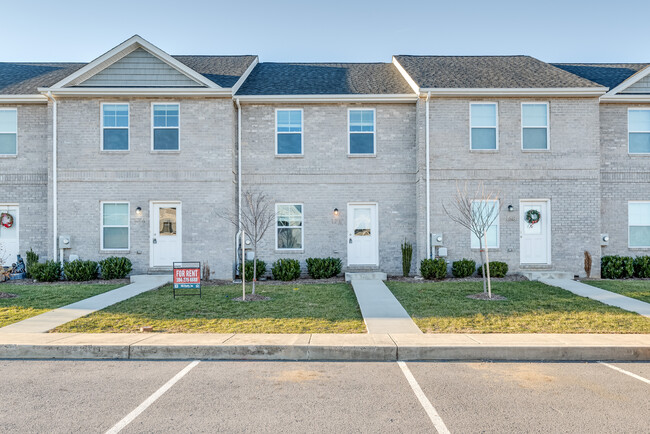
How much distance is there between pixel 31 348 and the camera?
620cm

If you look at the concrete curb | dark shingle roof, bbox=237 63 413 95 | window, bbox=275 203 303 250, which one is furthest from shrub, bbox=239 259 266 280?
the concrete curb

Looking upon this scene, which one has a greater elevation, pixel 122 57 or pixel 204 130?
pixel 122 57

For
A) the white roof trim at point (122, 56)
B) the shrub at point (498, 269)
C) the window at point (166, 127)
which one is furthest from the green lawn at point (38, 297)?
the shrub at point (498, 269)

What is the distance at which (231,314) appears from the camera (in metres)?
8.39

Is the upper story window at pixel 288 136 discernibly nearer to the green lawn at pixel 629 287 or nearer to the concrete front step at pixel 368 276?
the concrete front step at pixel 368 276

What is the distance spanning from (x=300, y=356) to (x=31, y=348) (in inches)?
152

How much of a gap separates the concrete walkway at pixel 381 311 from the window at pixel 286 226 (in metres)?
3.10

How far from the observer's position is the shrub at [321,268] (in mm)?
13352

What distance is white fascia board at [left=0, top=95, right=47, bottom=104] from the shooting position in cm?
1360

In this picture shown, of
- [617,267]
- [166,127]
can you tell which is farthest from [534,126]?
[166,127]

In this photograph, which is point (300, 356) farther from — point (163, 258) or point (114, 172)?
point (114, 172)

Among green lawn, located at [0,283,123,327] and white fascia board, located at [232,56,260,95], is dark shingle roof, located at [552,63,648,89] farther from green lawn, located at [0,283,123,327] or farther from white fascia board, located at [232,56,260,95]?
green lawn, located at [0,283,123,327]

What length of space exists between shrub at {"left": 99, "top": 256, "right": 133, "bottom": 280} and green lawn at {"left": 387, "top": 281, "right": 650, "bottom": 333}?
8.09 metres

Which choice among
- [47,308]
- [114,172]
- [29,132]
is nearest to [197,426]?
[47,308]
